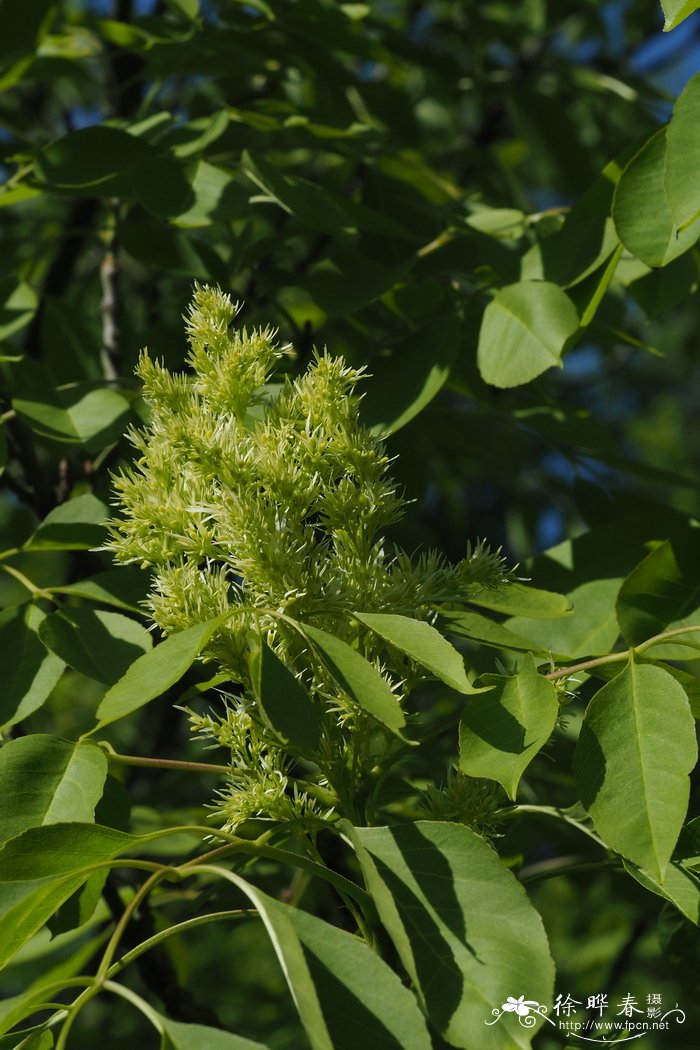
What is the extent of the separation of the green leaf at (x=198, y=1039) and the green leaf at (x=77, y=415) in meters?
0.72

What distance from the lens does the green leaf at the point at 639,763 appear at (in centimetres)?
84

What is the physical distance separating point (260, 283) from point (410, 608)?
865mm

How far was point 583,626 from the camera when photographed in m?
1.26

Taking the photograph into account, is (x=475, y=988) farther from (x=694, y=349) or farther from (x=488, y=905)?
(x=694, y=349)

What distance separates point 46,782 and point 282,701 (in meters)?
0.27

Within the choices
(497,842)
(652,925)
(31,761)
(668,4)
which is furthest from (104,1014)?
(668,4)

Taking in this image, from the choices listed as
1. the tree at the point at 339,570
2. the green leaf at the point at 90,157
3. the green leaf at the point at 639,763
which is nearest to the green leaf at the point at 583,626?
the tree at the point at 339,570

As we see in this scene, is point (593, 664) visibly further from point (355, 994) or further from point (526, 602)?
point (355, 994)

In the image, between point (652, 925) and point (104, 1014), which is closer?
point (652, 925)

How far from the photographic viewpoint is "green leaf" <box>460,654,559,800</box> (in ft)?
2.85

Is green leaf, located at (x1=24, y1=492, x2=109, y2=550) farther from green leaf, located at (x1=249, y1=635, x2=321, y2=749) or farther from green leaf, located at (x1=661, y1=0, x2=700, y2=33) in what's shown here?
green leaf, located at (x1=661, y1=0, x2=700, y2=33)

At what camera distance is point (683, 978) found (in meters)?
1.20

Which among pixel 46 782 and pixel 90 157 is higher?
pixel 90 157

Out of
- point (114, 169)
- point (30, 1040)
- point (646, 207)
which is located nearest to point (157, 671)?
point (30, 1040)
